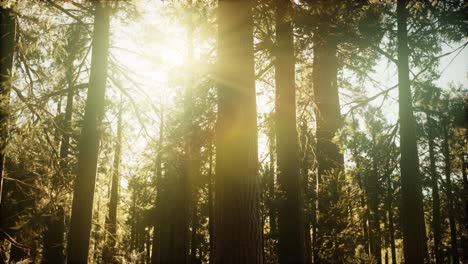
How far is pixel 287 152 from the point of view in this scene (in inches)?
287

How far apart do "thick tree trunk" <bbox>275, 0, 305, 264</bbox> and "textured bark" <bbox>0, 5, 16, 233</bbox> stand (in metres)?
5.46

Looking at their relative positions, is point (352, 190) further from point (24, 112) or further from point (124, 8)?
point (24, 112)

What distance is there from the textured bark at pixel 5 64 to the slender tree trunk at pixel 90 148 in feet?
5.14

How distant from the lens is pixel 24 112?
718 centimetres

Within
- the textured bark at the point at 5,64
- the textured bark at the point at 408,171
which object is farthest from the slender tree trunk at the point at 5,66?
the textured bark at the point at 408,171

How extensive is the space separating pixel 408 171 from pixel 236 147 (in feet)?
15.4

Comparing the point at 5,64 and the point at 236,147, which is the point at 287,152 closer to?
the point at 236,147

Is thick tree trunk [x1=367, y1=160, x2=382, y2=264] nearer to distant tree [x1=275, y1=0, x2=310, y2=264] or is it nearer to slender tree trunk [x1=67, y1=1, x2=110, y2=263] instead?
distant tree [x1=275, y1=0, x2=310, y2=264]

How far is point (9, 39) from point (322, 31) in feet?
22.3

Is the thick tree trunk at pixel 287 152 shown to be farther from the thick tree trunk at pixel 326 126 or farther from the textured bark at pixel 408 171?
the textured bark at pixel 408 171

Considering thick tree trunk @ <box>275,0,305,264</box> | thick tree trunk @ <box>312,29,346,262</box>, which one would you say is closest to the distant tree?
thick tree trunk @ <box>275,0,305,264</box>

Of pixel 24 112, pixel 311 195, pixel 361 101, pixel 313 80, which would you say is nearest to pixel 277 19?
pixel 361 101

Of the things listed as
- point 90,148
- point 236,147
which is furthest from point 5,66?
point 236,147

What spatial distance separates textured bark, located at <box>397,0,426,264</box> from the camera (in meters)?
6.85
